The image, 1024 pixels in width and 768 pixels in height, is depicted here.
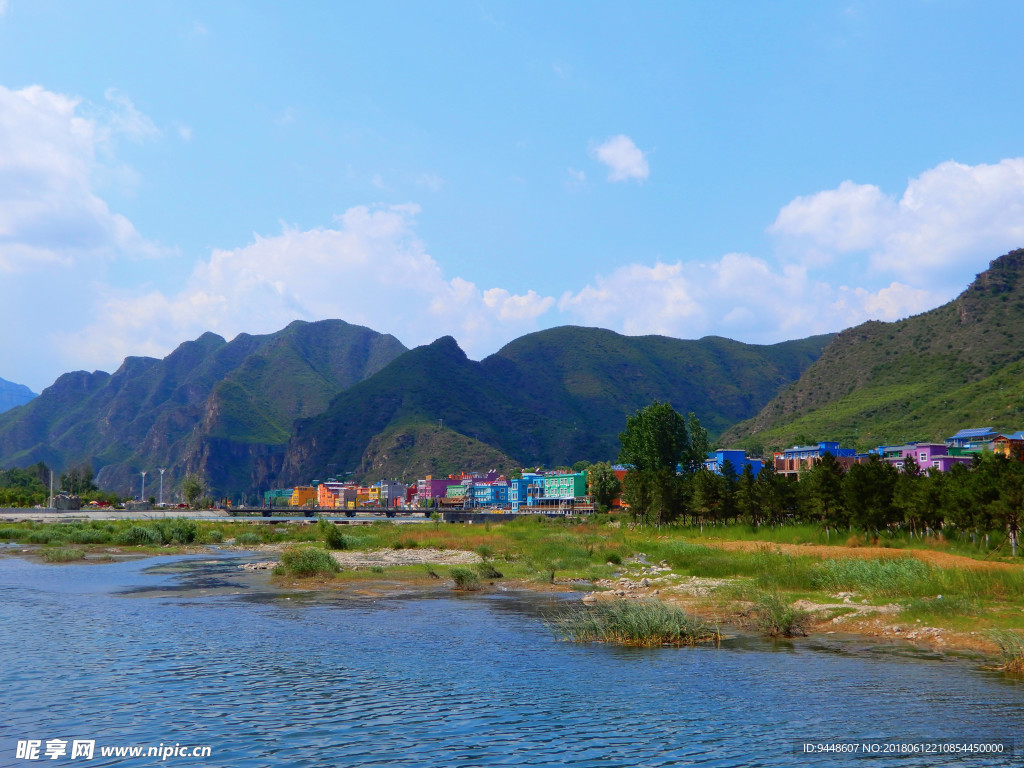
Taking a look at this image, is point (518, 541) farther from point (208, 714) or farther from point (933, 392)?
point (933, 392)

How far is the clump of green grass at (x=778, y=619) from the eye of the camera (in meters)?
29.5

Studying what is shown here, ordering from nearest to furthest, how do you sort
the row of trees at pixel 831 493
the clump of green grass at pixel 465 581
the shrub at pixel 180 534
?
the clump of green grass at pixel 465 581
the row of trees at pixel 831 493
the shrub at pixel 180 534

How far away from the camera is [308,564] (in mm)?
53500

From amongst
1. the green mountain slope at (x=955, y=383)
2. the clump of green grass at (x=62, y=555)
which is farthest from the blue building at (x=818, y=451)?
the clump of green grass at (x=62, y=555)

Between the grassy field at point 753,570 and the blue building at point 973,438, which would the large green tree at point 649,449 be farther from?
the blue building at point 973,438

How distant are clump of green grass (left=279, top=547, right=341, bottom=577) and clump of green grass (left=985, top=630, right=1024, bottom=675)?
41531mm

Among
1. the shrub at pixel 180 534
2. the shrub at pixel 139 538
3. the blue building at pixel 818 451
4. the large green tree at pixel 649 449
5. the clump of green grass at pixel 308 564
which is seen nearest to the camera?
the clump of green grass at pixel 308 564

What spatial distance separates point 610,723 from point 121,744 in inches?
420

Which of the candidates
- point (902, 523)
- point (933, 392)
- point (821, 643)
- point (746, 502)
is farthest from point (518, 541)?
point (933, 392)

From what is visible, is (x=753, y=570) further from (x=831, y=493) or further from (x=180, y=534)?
(x=180, y=534)

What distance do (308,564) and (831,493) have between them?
4365 cm

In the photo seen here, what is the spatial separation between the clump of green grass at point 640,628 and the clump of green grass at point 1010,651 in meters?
8.77

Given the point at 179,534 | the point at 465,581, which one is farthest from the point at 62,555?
the point at 465,581

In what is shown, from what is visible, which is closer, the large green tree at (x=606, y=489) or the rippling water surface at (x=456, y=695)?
the rippling water surface at (x=456, y=695)
